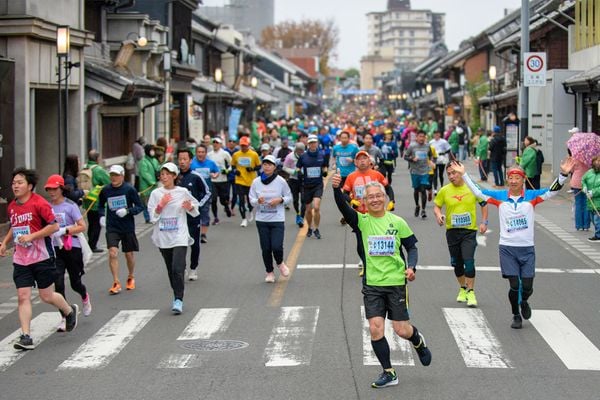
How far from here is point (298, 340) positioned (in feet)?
33.2

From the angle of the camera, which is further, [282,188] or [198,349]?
[282,188]

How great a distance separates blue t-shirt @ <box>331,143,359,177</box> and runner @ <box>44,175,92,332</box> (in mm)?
7217

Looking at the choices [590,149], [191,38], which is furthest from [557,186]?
[191,38]

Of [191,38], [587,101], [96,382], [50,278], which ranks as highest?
[191,38]

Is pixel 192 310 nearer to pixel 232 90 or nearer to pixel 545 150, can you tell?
pixel 545 150

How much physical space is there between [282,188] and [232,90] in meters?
39.8

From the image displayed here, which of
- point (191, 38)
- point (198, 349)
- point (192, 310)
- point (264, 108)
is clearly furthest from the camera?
point (264, 108)

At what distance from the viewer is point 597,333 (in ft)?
34.7

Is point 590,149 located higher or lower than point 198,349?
higher

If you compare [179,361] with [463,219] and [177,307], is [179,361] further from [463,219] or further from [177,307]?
[463,219]

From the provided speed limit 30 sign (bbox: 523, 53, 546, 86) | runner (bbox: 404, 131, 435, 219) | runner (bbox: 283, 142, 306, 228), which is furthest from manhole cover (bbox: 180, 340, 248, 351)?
speed limit 30 sign (bbox: 523, 53, 546, 86)

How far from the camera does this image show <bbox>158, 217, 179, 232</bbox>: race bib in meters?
12.1

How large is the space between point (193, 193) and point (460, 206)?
4145 millimetres

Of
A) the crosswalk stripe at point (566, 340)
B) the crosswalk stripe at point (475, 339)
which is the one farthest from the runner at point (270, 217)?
the crosswalk stripe at point (566, 340)
